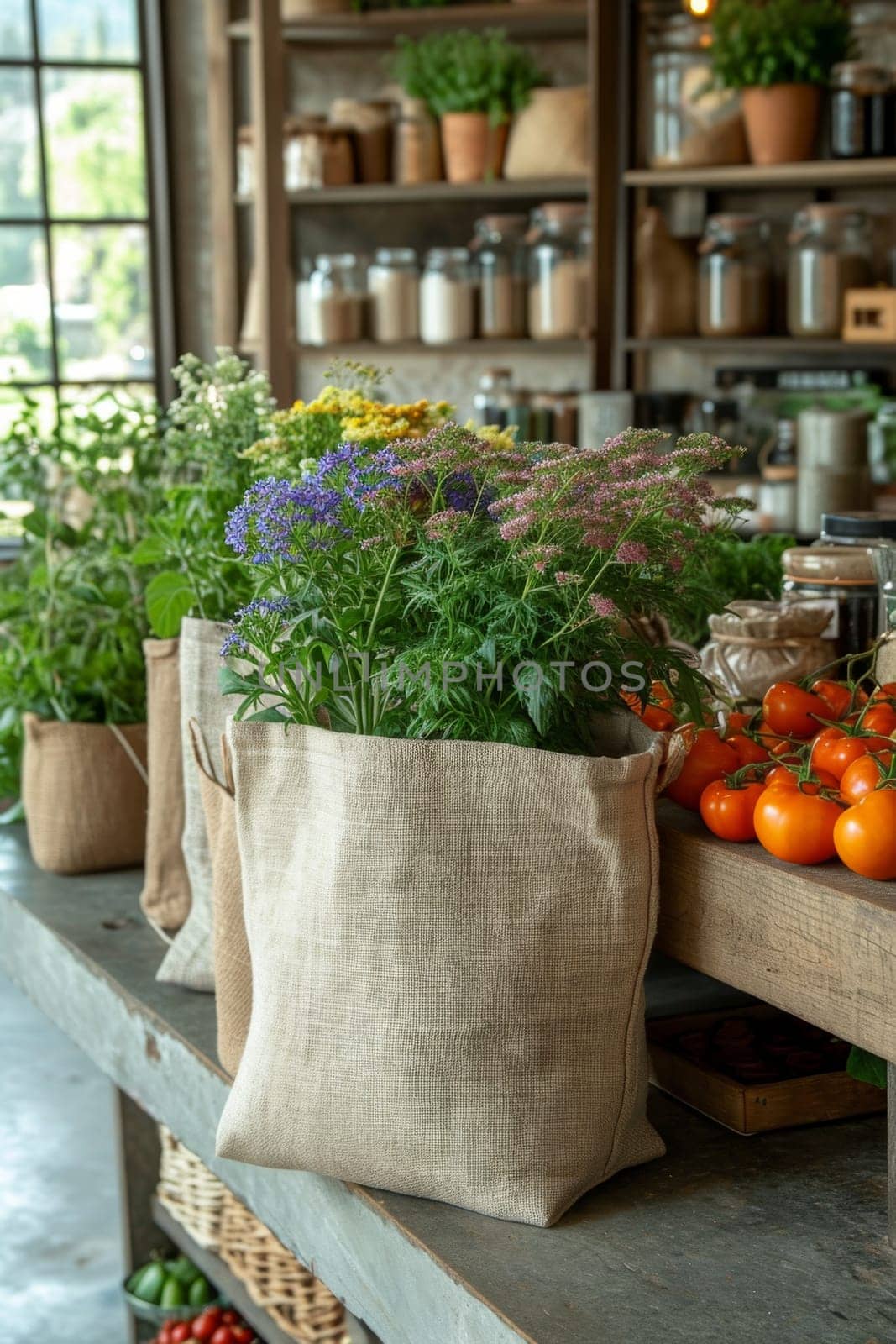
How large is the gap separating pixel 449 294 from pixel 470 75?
1.74ft

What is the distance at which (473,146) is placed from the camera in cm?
400

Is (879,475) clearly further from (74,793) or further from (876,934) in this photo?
(876,934)

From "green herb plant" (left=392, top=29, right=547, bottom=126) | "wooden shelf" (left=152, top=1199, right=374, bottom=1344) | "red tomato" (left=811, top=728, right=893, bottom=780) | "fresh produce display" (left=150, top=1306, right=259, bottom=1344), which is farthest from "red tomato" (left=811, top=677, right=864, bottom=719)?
"green herb plant" (left=392, top=29, right=547, bottom=126)

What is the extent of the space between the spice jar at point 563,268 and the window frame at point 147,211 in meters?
1.18

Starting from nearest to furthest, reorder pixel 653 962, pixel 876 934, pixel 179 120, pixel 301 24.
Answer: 1. pixel 876 934
2. pixel 653 962
3. pixel 301 24
4. pixel 179 120

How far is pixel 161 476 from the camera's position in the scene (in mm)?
2033

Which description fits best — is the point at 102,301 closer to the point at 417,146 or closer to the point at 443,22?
the point at 417,146

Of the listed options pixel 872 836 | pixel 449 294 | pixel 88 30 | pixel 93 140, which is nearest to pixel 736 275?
pixel 449 294

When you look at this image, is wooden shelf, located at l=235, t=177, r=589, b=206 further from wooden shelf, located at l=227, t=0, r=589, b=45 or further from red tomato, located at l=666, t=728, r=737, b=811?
red tomato, located at l=666, t=728, r=737, b=811

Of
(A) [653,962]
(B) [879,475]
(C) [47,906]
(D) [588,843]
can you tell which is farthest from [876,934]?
(B) [879,475]

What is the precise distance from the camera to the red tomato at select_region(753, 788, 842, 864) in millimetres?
1034

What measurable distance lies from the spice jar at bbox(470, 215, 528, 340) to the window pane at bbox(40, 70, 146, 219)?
1115 millimetres

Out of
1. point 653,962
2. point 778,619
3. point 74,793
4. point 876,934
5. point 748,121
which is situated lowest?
point 653,962

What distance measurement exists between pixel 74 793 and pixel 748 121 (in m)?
2.59
